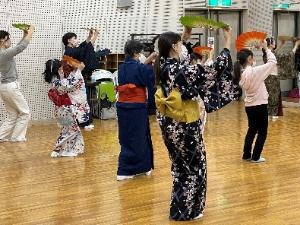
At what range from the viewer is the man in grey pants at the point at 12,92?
7.36m

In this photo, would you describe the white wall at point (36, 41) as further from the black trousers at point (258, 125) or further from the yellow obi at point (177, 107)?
the yellow obi at point (177, 107)

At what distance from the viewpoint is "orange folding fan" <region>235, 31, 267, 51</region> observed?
531 cm

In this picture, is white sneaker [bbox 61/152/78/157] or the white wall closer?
white sneaker [bbox 61/152/78/157]

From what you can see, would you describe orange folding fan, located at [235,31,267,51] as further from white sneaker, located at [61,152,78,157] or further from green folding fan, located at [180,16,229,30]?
white sneaker, located at [61,152,78,157]

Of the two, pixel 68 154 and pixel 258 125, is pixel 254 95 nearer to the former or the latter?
pixel 258 125

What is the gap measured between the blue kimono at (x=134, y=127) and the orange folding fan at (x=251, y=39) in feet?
3.25

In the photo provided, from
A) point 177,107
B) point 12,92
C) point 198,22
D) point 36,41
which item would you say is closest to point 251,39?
point 198,22

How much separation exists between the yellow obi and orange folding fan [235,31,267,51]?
1602mm

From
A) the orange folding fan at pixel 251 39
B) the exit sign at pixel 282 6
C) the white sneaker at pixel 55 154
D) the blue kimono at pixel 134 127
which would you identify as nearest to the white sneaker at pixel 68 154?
the white sneaker at pixel 55 154

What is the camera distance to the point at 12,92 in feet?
25.2

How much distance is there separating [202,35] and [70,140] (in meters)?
6.14

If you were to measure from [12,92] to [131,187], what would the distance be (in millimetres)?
3242

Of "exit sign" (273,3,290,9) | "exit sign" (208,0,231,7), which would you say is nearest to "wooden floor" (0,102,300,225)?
"exit sign" (208,0,231,7)

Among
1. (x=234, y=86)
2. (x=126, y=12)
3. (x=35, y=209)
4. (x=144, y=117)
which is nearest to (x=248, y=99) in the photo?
(x=144, y=117)
